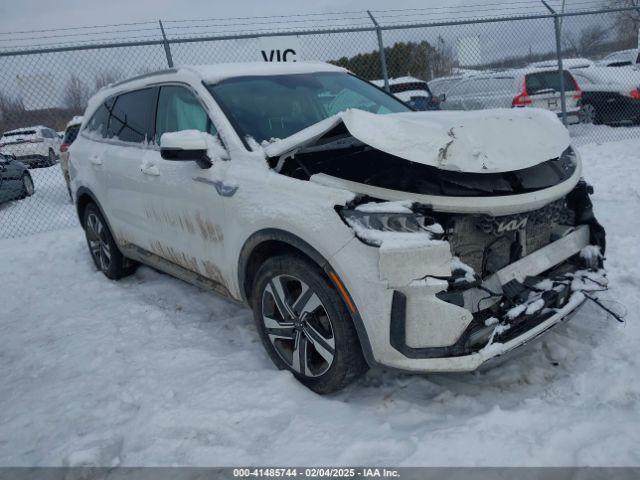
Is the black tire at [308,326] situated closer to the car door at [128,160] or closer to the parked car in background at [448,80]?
the car door at [128,160]

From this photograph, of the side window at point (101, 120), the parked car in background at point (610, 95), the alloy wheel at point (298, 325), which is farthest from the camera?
the parked car in background at point (610, 95)

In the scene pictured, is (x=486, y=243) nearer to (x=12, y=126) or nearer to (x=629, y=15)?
(x=12, y=126)

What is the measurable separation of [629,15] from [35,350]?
13.5 metres

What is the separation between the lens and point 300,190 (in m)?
2.72

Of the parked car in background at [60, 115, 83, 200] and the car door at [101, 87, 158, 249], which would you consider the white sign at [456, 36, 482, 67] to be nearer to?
the parked car in background at [60, 115, 83, 200]

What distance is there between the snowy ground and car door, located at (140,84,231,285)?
580mm

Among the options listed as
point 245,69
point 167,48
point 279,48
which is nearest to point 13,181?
point 167,48

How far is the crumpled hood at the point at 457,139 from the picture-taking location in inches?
100

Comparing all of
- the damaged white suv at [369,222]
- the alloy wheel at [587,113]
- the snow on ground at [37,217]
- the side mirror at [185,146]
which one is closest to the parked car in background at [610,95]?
the alloy wheel at [587,113]

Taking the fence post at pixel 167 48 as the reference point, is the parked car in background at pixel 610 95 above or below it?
below

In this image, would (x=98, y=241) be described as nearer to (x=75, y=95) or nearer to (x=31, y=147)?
(x=75, y=95)

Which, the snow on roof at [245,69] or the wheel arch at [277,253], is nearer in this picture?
the wheel arch at [277,253]

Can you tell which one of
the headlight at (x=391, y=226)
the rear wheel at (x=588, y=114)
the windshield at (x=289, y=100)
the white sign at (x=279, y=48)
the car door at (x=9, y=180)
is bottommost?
the rear wheel at (x=588, y=114)

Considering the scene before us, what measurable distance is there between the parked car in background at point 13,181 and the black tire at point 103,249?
6.25m
